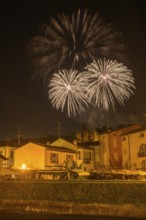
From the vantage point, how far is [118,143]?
7956 centimetres

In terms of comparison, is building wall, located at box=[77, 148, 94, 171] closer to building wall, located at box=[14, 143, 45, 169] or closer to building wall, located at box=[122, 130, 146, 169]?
building wall, located at box=[122, 130, 146, 169]

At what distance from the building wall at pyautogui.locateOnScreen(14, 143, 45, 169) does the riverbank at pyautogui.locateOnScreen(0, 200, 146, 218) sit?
72.5ft

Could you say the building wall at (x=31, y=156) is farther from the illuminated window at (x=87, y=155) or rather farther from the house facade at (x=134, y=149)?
the house facade at (x=134, y=149)

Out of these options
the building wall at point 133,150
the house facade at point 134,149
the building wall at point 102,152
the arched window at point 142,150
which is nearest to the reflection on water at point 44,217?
the house facade at point 134,149

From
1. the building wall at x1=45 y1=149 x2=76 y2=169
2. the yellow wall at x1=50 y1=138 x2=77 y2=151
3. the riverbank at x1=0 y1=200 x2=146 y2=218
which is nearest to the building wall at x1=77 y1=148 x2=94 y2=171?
the yellow wall at x1=50 y1=138 x2=77 y2=151

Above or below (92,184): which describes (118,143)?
above

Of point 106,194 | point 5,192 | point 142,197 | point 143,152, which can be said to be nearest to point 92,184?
point 106,194

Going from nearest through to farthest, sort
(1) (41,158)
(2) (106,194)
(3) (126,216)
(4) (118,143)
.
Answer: (3) (126,216), (2) (106,194), (1) (41,158), (4) (118,143)

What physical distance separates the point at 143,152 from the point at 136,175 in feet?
63.6

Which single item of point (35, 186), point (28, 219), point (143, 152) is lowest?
point (28, 219)

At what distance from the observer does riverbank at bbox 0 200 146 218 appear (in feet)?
125

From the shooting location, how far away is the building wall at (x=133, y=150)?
236 ft

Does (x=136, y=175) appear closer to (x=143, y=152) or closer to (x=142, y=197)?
(x=142, y=197)

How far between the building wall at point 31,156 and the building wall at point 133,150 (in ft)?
63.0
